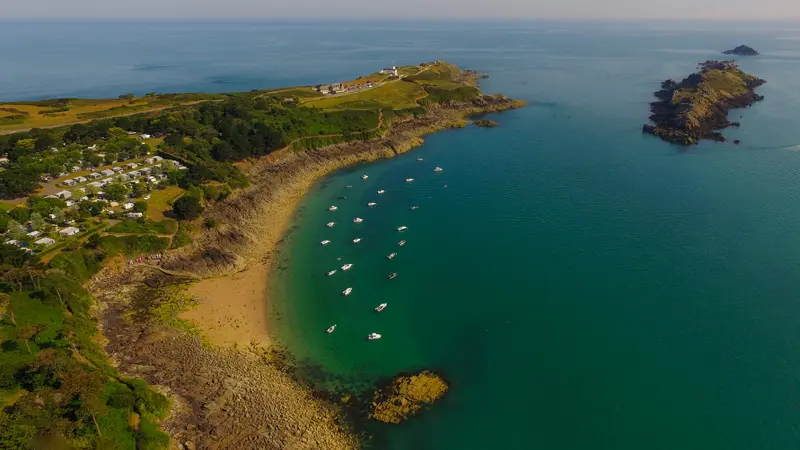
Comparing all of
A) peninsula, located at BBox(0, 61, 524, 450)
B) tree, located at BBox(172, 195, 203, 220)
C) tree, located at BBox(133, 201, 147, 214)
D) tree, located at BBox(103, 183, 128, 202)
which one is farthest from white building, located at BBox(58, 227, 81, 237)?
tree, located at BBox(172, 195, 203, 220)

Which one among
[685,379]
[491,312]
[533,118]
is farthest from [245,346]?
[533,118]

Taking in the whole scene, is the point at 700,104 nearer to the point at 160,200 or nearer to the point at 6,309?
the point at 160,200

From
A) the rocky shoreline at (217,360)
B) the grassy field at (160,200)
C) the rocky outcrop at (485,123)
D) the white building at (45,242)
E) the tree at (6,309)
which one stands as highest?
the rocky outcrop at (485,123)

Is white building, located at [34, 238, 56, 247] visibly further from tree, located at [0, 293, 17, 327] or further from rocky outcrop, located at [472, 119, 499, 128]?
rocky outcrop, located at [472, 119, 499, 128]

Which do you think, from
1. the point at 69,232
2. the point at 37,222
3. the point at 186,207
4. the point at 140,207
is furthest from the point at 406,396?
the point at 37,222

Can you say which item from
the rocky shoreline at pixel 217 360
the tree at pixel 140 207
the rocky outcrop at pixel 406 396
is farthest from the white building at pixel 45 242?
the rocky outcrop at pixel 406 396

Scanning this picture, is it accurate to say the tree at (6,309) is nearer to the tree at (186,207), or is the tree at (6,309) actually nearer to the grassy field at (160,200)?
the grassy field at (160,200)
